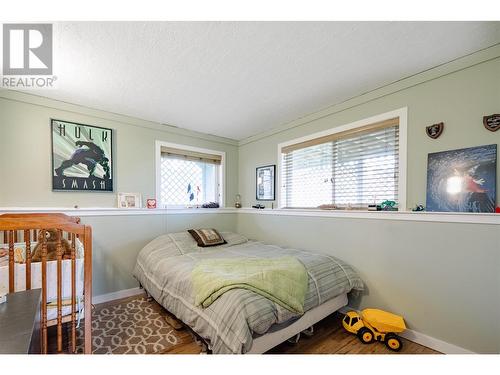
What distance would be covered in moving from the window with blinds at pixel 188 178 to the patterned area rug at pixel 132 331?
50.7 inches

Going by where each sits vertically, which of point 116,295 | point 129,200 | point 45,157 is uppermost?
point 45,157

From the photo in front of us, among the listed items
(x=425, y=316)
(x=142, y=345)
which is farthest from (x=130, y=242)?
(x=425, y=316)

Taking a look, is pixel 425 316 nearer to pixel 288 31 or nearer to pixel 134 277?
pixel 288 31

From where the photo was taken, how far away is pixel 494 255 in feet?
4.86

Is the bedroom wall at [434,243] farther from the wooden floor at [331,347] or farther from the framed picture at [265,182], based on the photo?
the framed picture at [265,182]

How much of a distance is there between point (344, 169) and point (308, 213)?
649 millimetres

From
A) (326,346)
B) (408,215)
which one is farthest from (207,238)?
(408,215)

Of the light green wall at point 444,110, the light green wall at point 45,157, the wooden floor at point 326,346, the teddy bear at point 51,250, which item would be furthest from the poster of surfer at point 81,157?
the light green wall at point 444,110

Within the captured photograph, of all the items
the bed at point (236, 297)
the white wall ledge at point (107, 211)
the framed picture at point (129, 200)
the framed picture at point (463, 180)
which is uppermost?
the framed picture at point (463, 180)

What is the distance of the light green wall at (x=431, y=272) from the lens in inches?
59.4

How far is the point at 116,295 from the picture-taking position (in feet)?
8.58

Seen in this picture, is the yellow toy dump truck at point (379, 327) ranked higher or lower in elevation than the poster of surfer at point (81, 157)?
lower

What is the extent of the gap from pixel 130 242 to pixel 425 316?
306 cm

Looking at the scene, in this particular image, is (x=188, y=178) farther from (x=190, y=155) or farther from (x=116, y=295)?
(x=116, y=295)
